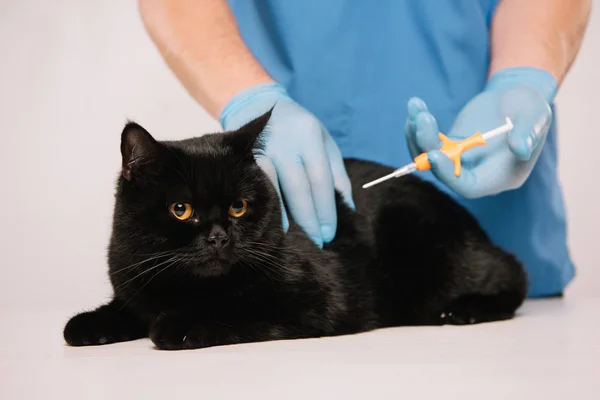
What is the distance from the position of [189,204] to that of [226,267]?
113mm

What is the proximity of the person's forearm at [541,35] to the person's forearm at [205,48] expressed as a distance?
0.55 meters

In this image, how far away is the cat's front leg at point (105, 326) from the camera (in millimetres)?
1046

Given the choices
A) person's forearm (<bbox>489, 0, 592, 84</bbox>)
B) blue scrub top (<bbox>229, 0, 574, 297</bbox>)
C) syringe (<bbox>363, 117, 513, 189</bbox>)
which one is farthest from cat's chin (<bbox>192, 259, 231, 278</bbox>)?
person's forearm (<bbox>489, 0, 592, 84</bbox>)

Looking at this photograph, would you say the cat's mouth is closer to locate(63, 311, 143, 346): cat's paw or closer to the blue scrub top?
locate(63, 311, 143, 346): cat's paw

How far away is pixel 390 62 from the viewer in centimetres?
161

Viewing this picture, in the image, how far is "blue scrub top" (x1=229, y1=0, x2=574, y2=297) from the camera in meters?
1.58

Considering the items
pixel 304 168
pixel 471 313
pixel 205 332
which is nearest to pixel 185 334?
pixel 205 332

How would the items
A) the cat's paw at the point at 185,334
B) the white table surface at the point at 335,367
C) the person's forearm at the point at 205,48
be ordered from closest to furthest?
the white table surface at the point at 335,367 < the cat's paw at the point at 185,334 < the person's forearm at the point at 205,48

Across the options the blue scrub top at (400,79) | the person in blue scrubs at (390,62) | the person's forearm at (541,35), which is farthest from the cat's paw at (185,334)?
the person's forearm at (541,35)

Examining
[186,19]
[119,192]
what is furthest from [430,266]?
[186,19]

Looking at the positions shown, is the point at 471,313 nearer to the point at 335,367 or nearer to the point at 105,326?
the point at 335,367

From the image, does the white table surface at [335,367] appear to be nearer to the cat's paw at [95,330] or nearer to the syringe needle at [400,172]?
the cat's paw at [95,330]

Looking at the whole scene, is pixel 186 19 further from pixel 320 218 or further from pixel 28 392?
pixel 28 392

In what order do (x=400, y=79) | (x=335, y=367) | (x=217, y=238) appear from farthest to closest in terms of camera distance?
(x=400, y=79), (x=217, y=238), (x=335, y=367)
